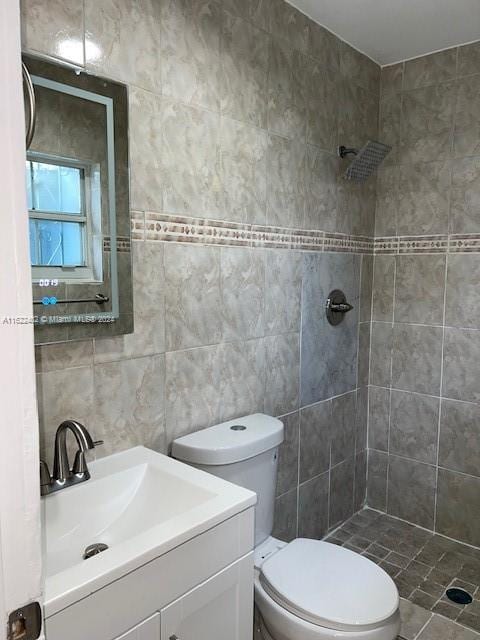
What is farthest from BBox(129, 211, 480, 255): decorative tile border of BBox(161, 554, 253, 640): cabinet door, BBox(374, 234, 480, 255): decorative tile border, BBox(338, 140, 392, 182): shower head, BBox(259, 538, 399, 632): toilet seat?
BBox(259, 538, 399, 632): toilet seat

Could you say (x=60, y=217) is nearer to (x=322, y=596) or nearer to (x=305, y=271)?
(x=305, y=271)

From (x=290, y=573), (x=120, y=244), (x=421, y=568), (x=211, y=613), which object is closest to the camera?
(x=211, y=613)

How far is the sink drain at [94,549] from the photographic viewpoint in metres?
1.22

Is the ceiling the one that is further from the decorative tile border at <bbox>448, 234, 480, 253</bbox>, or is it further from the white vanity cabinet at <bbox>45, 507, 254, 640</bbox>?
the white vanity cabinet at <bbox>45, 507, 254, 640</bbox>

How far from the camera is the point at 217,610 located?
1201mm

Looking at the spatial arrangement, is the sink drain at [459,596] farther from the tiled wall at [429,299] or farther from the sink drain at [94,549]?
the sink drain at [94,549]

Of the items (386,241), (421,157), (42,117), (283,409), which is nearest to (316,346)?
(283,409)

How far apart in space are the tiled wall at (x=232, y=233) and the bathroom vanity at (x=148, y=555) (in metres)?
0.17

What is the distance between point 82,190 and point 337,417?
175cm

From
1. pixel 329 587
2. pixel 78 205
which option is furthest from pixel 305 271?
pixel 329 587

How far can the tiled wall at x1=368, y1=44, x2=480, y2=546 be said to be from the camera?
2.45 m

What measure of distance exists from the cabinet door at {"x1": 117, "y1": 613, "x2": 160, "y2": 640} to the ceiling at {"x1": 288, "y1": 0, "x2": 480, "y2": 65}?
219 cm

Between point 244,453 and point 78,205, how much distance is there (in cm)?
93

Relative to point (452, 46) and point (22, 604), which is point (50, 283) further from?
point (452, 46)
